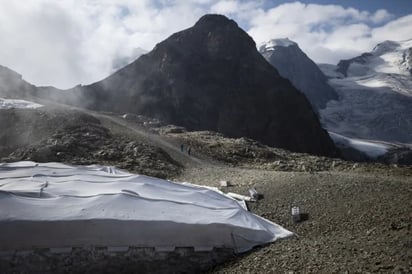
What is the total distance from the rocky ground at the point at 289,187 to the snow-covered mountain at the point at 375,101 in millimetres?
103144

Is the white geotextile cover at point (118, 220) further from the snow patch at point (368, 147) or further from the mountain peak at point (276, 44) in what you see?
the mountain peak at point (276, 44)

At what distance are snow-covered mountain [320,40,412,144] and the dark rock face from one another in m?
53.5

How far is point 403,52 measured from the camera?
174 meters

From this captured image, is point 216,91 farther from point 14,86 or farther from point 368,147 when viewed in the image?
point 368,147

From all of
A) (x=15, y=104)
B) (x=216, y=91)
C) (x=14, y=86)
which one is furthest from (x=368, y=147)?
(x=15, y=104)

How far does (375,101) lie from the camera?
126812 mm

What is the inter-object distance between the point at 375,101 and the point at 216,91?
246 feet

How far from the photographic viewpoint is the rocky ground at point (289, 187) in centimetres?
807

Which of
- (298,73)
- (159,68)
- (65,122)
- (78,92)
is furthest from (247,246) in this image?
(298,73)

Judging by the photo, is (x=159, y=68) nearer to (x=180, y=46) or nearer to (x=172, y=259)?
(x=180, y=46)

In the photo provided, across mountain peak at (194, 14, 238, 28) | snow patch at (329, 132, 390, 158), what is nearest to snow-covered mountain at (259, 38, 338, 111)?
snow patch at (329, 132, 390, 158)

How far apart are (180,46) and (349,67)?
124m

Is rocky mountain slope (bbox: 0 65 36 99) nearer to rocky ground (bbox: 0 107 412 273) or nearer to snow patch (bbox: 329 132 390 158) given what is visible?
rocky ground (bbox: 0 107 412 273)

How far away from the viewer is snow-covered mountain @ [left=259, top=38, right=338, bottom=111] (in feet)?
531
